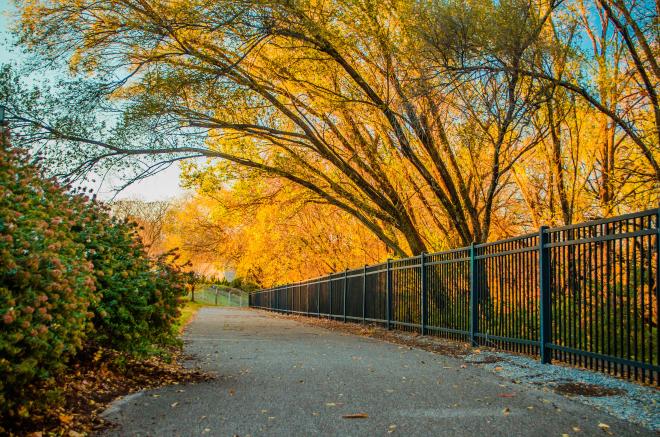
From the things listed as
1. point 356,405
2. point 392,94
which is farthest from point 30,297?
point 392,94

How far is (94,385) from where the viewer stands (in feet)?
20.3

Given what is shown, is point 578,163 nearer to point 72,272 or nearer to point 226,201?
point 226,201

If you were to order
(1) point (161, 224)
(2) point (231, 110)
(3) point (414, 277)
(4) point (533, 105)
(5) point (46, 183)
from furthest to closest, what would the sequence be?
(1) point (161, 224) < (2) point (231, 110) < (3) point (414, 277) < (4) point (533, 105) < (5) point (46, 183)

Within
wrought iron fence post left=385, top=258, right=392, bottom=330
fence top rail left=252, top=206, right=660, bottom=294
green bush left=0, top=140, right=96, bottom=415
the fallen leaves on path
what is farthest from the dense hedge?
wrought iron fence post left=385, top=258, right=392, bottom=330

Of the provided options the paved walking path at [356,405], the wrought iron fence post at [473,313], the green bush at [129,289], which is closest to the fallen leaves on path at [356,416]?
the paved walking path at [356,405]

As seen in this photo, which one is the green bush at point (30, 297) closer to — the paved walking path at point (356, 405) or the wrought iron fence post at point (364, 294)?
the paved walking path at point (356, 405)

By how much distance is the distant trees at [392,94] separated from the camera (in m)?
11.8

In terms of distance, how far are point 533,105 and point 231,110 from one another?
6979 millimetres

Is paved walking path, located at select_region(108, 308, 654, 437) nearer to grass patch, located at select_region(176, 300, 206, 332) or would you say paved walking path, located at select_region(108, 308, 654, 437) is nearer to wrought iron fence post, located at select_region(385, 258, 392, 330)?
grass patch, located at select_region(176, 300, 206, 332)

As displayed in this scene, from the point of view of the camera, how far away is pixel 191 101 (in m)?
15.1

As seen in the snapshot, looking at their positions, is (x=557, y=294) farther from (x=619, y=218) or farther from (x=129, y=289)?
(x=129, y=289)

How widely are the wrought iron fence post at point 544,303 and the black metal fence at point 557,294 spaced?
1cm

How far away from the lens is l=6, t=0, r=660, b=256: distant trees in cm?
1183

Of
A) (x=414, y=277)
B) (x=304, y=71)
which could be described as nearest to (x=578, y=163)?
(x=414, y=277)
